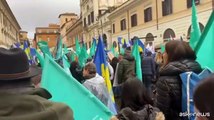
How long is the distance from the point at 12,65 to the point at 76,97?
1.16m

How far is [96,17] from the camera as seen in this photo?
50.7m

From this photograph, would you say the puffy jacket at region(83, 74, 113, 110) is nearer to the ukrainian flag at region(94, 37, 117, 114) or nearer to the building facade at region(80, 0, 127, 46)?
the ukrainian flag at region(94, 37, 117, 114)

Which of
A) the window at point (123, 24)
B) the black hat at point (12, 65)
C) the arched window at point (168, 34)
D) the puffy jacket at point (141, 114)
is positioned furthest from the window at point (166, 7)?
the black hat at point (12, 65)

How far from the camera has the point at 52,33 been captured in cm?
12262

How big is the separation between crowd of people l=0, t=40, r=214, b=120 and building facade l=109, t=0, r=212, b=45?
1787 centimetres

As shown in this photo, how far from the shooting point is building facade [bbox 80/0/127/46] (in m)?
45.8

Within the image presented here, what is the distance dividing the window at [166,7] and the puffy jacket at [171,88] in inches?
970

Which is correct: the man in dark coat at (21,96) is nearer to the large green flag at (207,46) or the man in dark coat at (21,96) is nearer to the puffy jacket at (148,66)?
the large green flag at (207,46)

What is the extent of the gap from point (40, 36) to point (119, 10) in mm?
84720

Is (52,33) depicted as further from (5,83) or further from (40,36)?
(5,83)

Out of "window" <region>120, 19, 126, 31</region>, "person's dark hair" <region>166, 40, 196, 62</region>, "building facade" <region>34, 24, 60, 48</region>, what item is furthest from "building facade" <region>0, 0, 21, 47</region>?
"building facade" <region>34, 24, 60, 48</region>

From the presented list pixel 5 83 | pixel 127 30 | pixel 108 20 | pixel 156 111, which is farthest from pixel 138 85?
A: pixel 108 20

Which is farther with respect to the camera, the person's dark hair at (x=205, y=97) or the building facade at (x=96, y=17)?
the building facade at (x=96, y=17)

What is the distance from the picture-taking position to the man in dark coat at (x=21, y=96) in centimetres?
176
